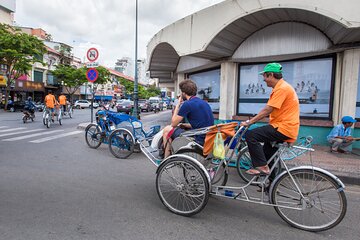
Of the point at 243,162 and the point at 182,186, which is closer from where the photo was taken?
the point at 182,186

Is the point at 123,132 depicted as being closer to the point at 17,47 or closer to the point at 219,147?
the point at 219,147

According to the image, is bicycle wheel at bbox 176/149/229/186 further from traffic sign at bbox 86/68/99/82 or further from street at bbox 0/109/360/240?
traffic sign at bbox 86/68/99/82

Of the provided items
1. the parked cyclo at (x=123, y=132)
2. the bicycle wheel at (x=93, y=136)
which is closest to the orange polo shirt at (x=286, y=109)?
the parked cyclo at (x=123, y=132)

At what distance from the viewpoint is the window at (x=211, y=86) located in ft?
36.2

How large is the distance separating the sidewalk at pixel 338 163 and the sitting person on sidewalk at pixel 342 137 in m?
0.21

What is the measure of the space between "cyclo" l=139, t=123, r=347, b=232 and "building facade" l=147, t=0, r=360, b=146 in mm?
4575

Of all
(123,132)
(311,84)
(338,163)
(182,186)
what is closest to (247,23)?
(311,84)

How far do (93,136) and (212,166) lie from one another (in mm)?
5100

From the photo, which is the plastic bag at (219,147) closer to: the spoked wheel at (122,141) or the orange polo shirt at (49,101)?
the spoked wheel at (122,141)

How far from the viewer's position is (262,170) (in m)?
3.18

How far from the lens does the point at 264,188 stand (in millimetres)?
3256

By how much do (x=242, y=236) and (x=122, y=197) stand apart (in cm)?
188

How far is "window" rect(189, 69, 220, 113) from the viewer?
36.2 feet

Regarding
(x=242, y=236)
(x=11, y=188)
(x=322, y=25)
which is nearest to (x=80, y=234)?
(x=242, y=236)
